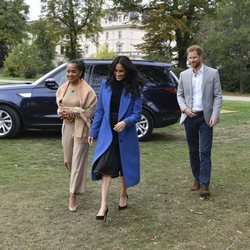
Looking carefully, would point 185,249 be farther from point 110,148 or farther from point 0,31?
point 0,31

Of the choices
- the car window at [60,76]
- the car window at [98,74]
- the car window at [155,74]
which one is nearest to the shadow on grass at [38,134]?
the car window at [60,76]

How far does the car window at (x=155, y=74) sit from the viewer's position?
10094mm

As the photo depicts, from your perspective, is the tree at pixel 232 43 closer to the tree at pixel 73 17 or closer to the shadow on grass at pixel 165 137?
the tree at pixel 73 17

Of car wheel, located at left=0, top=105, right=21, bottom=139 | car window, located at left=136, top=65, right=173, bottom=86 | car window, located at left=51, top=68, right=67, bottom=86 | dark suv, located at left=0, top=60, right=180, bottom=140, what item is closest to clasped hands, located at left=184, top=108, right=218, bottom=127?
dark suv, located at left=0, top=60, right=180, bottom=140

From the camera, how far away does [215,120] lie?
18.6ft

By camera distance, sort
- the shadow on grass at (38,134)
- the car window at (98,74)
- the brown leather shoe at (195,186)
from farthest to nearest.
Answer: the shadow on grass at (38,134)
the car window at (98,74)
the brown leather shoe at (195,186)

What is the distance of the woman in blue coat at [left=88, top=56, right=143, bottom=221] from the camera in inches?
195

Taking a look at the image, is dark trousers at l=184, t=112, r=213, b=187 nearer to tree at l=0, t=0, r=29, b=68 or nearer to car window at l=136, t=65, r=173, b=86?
car window at l=136, t=65, r=173, b=86

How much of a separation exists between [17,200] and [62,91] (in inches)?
55.9

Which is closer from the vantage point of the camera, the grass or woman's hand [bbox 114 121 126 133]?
the grass

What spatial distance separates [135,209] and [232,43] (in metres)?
28.3

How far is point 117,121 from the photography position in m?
5.01

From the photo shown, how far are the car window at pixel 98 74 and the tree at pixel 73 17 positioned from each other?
41.5 metres

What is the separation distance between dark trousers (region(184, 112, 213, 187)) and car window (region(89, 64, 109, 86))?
14.1 feet
